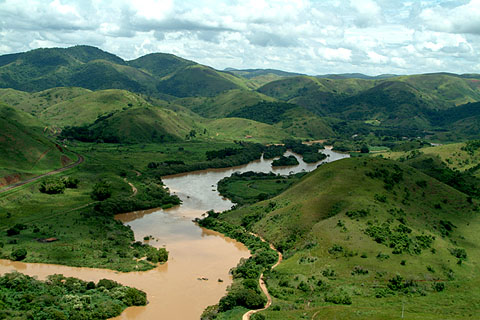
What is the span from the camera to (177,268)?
77.2m

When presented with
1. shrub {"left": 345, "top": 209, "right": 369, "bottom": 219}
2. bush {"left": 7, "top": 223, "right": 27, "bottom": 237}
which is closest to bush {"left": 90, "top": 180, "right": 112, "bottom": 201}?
bush {"left": 7, "top": 223, "right": 27, "bottom": 237}

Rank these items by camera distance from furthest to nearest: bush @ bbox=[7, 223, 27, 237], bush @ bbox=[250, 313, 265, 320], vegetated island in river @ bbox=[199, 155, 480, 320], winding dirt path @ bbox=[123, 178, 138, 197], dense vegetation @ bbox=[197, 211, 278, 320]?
winding dirt path @ bbox=[123, 178, 138, 197]
bush @ bbox=[7, 223, 27, 237]
dense vegetation @ bbox=[197, 211, 278, 320]
vegetated island in river @ bbox=[199, 155, 480, 320]
bush @ bbox=[250, 313, 265, 320]

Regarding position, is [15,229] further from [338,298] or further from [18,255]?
[338,298]

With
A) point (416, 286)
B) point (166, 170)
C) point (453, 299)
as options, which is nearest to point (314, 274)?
point (416, 286)

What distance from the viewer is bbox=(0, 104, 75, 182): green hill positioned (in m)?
118

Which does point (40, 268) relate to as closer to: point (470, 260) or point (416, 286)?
point (416, 286)

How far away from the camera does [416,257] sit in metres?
70.0

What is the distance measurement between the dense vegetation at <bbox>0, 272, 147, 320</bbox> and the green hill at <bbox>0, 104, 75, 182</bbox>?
5464 cm

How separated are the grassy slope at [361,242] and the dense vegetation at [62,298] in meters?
20.9

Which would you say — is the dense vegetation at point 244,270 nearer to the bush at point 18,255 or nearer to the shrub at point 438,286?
the shrub at point 438,286

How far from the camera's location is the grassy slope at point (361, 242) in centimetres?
5606

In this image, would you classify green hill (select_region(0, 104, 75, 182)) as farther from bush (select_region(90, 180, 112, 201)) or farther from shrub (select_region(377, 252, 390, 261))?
shrub (select_region(377, 252, 390, 261))

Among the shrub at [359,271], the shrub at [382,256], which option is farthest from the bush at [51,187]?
the shrub at [382,256]

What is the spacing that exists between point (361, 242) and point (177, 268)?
105 feet
